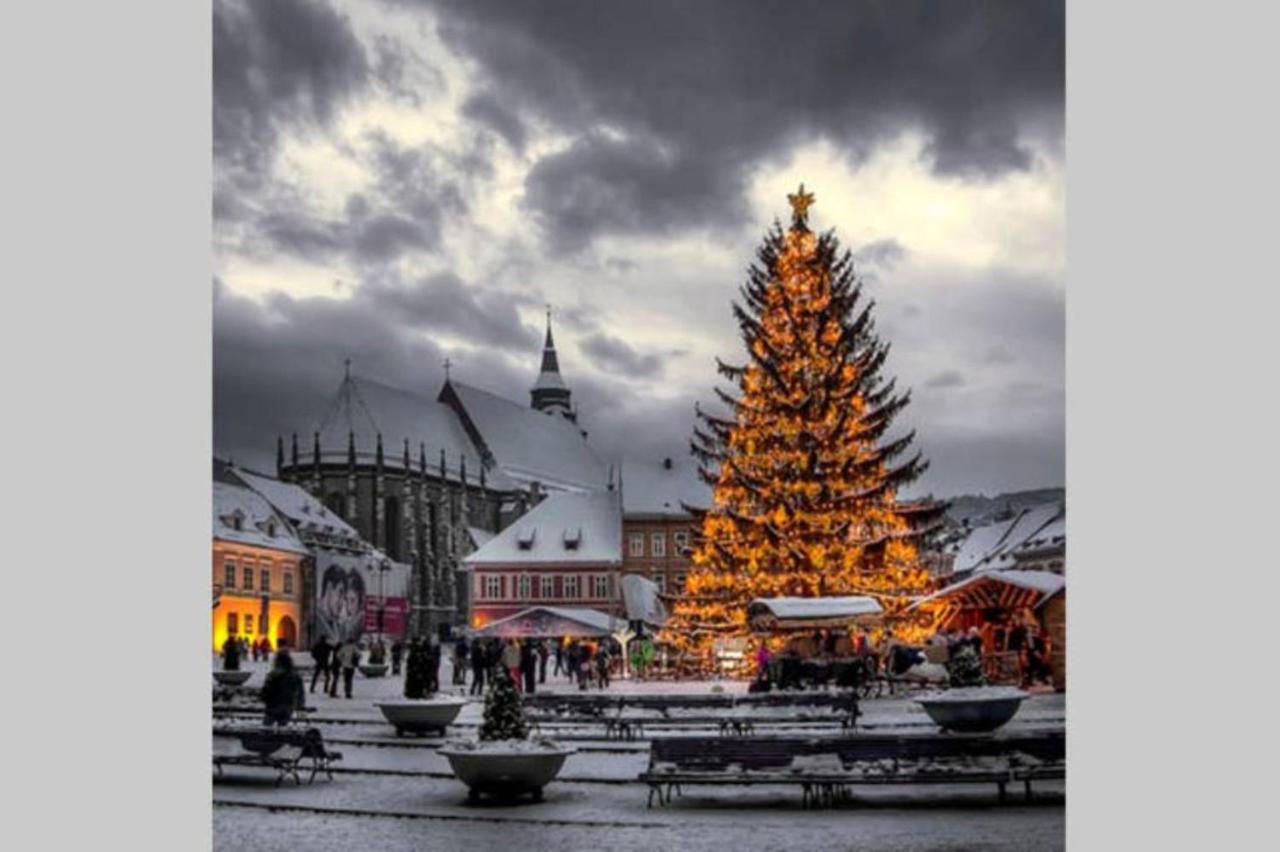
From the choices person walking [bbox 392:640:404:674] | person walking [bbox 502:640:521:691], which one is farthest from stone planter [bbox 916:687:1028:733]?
person walking [bbox 392:640:404:674]

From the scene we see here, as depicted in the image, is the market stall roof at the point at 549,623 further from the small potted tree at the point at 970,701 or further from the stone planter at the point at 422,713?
the small potted tree at the point at 970,701

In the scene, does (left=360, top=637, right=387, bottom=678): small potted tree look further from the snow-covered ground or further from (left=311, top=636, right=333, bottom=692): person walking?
the snow-covered ground

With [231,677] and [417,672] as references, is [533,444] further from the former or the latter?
[231,677]

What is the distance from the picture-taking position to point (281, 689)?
14969mm

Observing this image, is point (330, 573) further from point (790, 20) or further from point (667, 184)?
point (790, 20)

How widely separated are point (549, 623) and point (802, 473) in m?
2.97

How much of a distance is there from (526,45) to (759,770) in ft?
20.5

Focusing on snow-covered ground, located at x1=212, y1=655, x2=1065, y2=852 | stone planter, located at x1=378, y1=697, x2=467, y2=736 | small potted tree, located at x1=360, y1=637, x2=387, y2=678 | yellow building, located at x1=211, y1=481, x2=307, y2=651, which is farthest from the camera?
stone planter, located at x1=378, y1=697, x2=467, y2=736

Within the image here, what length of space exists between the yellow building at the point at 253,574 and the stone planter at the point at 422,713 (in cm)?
128

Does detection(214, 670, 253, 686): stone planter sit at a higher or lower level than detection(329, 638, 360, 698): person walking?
lower

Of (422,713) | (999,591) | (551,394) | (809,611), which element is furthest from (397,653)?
(999,591)

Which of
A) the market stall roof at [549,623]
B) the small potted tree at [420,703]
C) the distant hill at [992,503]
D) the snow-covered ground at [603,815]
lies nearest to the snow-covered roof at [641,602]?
the market stall roof at [549,623]

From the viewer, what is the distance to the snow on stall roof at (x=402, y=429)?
14.6 metres

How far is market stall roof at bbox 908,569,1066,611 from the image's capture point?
1535 cm
